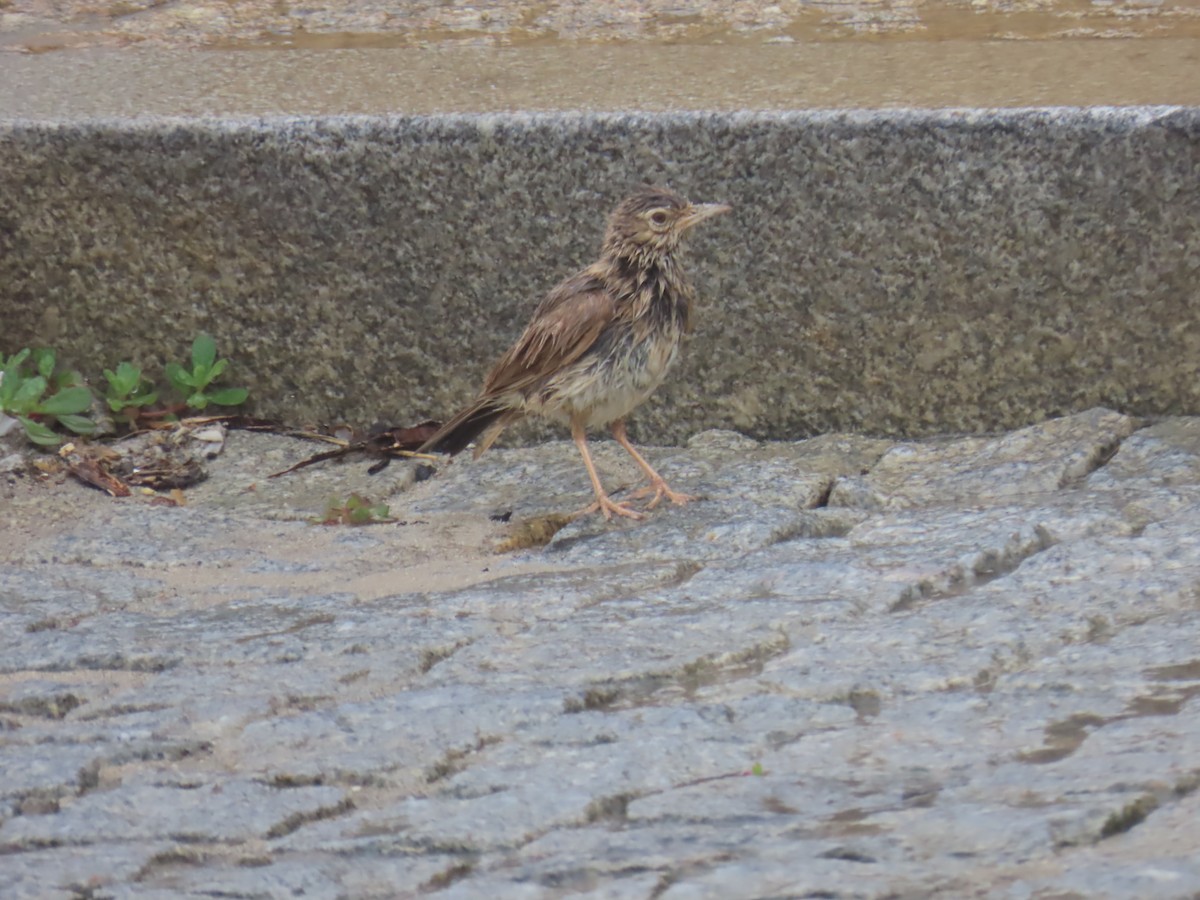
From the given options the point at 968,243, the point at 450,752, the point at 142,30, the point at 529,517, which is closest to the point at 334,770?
the point at 450,752

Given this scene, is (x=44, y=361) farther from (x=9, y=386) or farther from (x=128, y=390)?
(x=128, y=390)

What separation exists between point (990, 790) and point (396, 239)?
3.29 m

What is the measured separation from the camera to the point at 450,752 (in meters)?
2.74

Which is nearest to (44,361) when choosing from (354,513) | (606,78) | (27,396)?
(27,396)

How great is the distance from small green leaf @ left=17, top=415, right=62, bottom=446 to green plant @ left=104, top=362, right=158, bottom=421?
0.95 ft

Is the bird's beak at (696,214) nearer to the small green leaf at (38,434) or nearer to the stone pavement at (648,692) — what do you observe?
the stone pavement at (648,692)

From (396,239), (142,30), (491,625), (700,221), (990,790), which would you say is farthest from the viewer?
(142,30)

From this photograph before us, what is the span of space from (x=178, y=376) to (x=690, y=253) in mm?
1833

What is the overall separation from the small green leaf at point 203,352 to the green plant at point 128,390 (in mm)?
215

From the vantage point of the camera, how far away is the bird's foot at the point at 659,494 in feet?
15.3

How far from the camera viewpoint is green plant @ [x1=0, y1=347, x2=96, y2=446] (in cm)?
527

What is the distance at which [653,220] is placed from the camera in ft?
15.3

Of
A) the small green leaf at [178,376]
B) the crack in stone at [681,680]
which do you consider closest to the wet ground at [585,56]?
the small green leaf at [178,376]

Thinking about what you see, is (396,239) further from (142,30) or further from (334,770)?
(334,770)
